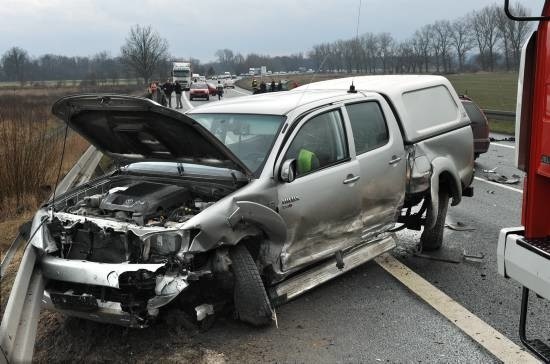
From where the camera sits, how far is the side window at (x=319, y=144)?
4785mm

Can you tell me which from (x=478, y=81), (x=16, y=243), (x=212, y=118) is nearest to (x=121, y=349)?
(x=16, y=243)

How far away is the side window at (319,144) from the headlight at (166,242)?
1.26 metres

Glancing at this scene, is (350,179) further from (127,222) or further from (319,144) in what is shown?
(127,222)

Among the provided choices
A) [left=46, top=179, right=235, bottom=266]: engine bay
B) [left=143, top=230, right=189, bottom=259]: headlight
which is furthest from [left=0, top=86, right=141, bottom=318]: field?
[left=143, top=230, right=189, bottom=259]: headlight

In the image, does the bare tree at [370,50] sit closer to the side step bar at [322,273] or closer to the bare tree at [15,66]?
the side step bar at [322,273]

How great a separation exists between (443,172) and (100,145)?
368 cm

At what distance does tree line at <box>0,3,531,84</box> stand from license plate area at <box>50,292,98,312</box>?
117 inches

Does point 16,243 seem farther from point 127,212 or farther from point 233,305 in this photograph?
point 233,305

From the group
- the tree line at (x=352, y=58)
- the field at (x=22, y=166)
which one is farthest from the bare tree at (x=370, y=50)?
the field at (x=22, y=166)

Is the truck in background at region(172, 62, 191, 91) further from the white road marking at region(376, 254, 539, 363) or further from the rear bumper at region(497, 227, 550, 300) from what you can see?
the rear bumper at region(497, 227, 550, 300)

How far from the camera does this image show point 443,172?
6152 millimetres

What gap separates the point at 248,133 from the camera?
510 centimetres

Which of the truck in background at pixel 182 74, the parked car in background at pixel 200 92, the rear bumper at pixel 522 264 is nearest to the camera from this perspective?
the rear bumper at pixel 522 264

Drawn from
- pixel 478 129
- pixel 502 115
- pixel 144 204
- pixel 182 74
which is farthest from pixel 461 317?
pixel 182 74
